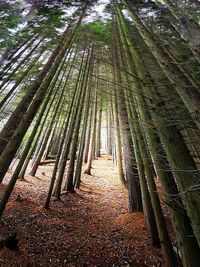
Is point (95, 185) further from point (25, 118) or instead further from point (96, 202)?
point (25, 118)

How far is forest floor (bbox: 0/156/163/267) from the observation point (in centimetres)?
492

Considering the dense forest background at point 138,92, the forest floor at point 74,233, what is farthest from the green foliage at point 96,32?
the forest floor at point 74,233

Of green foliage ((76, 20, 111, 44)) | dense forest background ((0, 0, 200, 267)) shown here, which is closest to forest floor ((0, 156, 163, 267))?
dense forest background ((0, 0, 200, 267))

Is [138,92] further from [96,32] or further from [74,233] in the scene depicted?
[96,32]

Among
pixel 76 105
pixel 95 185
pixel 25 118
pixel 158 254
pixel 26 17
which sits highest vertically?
pixel 26 17

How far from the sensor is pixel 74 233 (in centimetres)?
612

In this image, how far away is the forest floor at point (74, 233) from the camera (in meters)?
4.92

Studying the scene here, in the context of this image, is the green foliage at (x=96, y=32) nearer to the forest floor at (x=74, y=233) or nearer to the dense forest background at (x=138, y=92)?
the dense forest background at (x=138, y=92)

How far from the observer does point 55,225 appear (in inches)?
250

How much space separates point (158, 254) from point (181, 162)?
10.4 ft

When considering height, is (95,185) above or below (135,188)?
below

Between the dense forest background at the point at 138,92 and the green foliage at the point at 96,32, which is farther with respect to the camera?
the green foliage at the point at 96,32

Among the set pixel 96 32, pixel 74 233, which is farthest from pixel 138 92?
pixel 96 32

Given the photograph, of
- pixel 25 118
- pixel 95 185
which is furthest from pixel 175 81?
pixel 95 185
